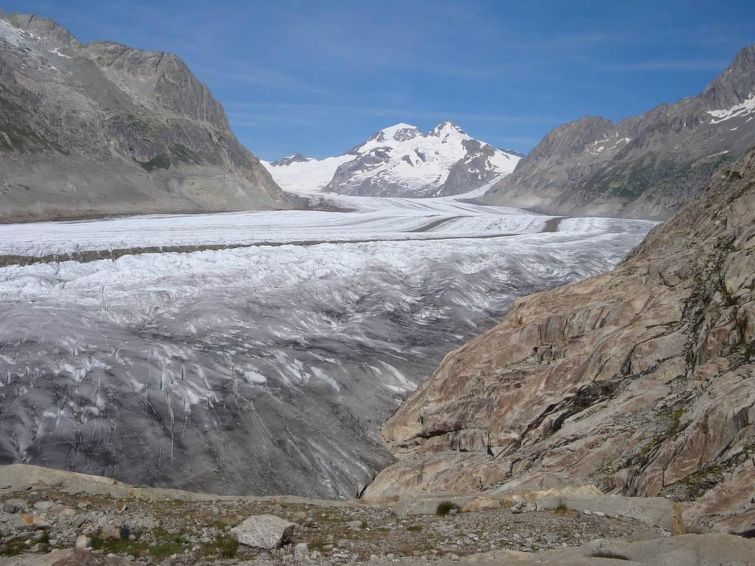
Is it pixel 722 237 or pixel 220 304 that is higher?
pixel 722 237

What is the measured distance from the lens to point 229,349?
25.6 m

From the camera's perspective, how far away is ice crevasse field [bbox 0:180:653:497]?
1939cm

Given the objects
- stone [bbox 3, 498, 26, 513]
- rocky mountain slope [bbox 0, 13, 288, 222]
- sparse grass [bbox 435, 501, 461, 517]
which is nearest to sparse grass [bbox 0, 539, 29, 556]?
stone [bbox 3, 498, 26, 513]

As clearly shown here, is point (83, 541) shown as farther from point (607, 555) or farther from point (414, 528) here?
point (607, 555)

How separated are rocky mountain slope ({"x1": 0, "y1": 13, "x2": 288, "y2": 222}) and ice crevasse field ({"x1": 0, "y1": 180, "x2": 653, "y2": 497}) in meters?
52.7

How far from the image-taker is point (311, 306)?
32.2 meters

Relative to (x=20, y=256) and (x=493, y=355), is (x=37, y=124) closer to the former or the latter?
(x=20, y=256)

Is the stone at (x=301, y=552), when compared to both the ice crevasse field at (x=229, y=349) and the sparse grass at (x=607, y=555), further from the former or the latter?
the ice crevasse field at (x=229, y=349)

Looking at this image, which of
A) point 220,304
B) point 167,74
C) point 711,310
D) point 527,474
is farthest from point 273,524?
point 167,74

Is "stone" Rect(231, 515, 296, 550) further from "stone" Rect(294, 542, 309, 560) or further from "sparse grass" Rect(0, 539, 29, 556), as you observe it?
"sparse grass" Rect(0, 539, 29, 556)

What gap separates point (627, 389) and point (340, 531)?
898 cm

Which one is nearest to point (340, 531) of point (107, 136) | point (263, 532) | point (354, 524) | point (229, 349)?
point (354, 524)

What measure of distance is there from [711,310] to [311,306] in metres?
20.2

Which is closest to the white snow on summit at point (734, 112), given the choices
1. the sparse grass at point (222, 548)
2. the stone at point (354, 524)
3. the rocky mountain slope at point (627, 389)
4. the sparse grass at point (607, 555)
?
the rocky mountain slope at point (627, 389)
